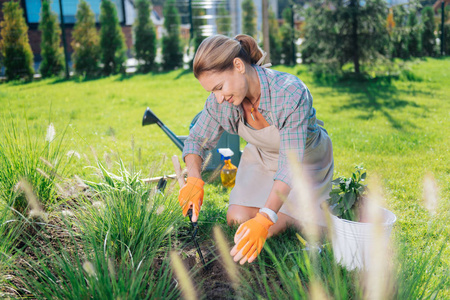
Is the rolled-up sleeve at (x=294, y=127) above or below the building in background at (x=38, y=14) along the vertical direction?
below

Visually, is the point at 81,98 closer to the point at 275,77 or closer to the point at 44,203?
the point at 44,203

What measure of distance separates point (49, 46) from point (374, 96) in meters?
7.23

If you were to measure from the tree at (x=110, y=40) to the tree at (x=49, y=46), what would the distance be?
0.99 m

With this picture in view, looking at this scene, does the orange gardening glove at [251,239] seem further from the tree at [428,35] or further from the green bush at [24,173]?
the tree at [428,35]

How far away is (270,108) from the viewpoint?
2062 millimetres

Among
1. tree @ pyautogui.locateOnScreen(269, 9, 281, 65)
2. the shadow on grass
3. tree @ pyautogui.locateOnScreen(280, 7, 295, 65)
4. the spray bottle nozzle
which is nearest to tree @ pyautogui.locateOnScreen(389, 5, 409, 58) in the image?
the shadow on grass

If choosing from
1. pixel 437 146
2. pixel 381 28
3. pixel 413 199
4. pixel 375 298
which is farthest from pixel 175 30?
pixel 375 298

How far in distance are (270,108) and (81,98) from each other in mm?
5573

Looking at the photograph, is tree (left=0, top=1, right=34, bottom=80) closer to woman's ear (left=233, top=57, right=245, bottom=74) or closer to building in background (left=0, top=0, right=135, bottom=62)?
building in background (left=0, top=0, right=135, bottom=62)

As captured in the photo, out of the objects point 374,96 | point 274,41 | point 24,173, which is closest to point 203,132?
point 24,173

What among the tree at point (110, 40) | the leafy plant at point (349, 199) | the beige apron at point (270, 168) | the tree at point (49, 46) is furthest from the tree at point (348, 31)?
the leafy plant at point (349, 199)

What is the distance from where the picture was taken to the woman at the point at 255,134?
1819 mm

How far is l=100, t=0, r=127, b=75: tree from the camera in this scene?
996 centimetres

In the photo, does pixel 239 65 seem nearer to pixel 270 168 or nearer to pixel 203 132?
pixel 203 132
